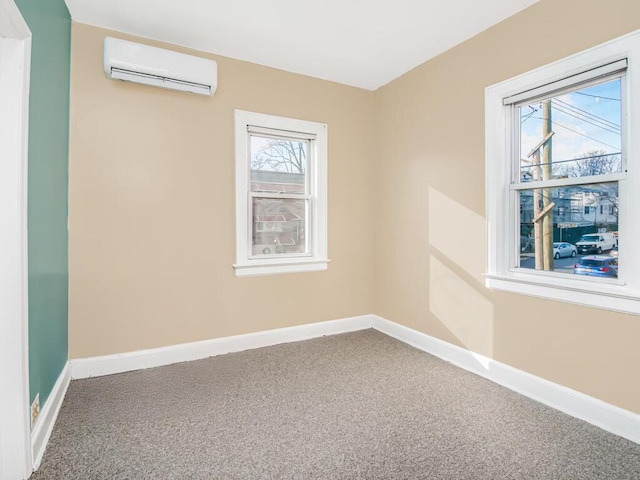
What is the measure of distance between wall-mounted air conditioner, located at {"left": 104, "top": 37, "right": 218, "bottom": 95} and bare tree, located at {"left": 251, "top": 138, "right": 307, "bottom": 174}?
71 cm

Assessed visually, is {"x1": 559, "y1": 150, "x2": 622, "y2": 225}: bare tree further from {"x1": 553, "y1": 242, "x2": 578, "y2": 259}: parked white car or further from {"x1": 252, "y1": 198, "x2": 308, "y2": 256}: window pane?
{"x1": 252, "y1": 198, "x2": 308, "y2": 256}: window pane

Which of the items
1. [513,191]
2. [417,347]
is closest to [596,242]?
[513,191]

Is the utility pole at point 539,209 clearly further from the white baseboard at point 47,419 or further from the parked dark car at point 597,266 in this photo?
the white baseboard at point 47,419

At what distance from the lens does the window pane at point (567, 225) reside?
6.79ft

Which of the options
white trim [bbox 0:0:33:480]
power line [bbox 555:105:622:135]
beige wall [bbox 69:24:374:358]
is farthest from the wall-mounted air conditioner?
power line [bbox 555:105:622:135]

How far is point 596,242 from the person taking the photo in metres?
2.12

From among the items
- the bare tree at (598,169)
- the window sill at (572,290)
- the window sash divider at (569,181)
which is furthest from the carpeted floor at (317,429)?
the window sash divider at (569,181)

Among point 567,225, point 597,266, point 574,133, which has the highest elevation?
point 574,133

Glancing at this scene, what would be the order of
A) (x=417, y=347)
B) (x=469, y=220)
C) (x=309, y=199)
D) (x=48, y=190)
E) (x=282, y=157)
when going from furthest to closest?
(x=309, y=199)
(x=282, y=157)
(x=417, y=347)
(x=469, y=220)
(x=48, y=190)

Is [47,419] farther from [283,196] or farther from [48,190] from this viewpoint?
[283,196]

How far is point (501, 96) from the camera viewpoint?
2.53 m

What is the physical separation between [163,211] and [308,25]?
6.01 feet

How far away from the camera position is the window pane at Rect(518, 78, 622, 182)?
6.68 feet

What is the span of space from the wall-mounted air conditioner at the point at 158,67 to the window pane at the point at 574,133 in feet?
7.96
